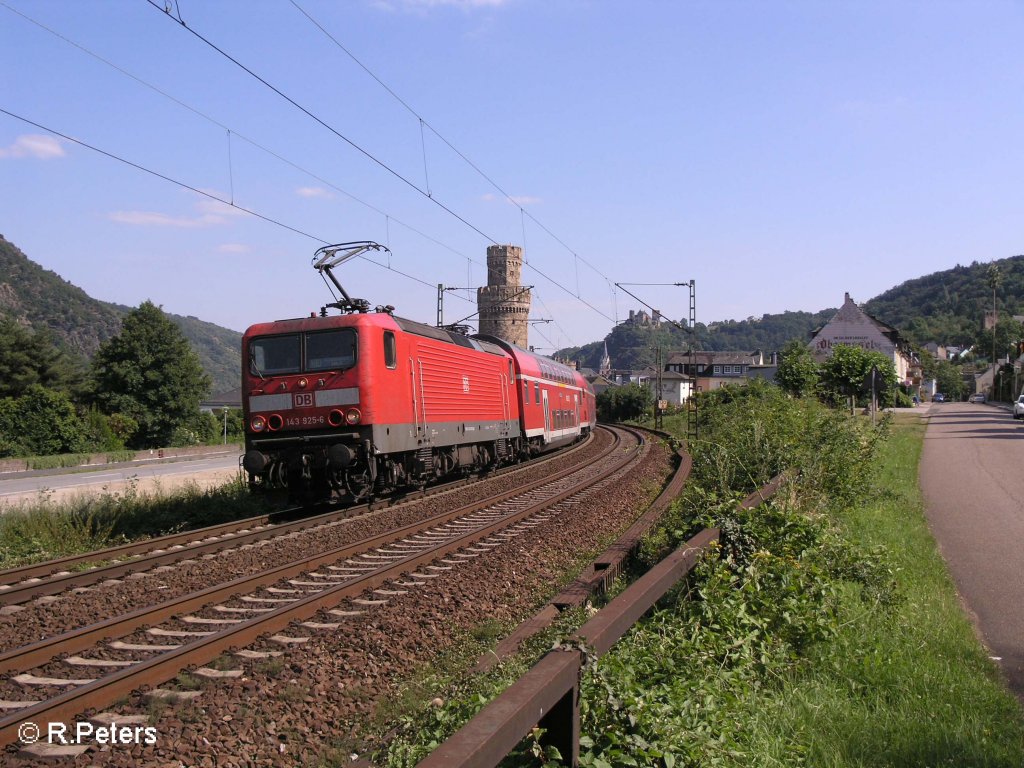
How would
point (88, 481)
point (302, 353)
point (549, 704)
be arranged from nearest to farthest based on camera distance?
point (549, 704) < point (302, 353) < point (88, 481)

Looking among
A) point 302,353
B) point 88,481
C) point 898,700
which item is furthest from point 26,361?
Answer: point 898,700

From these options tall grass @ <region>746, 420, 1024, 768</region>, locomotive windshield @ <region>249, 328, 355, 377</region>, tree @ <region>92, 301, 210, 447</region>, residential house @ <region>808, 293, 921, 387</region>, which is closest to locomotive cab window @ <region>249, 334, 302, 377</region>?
locomotive windshield @ <region>249, 328, 355, 377</region>

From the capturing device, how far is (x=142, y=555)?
33.9ft

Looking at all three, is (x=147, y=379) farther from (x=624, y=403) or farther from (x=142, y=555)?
(x=142, y=555)

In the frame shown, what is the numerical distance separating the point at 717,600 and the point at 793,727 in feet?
4.09

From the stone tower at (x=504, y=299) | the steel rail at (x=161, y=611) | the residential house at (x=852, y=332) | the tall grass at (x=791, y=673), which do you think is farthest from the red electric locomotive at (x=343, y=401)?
the stone tower at (x=504, y=299)

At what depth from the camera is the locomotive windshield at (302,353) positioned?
13.6 metres

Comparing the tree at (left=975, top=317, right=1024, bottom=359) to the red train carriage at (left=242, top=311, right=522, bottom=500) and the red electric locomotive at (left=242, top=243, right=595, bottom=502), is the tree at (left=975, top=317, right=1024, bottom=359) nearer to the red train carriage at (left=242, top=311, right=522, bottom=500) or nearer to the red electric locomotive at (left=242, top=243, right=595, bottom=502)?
the red electric locomotive at (left=242, top=243, right=595, bottom=502)

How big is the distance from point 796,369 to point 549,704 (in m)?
26.0

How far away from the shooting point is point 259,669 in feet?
19.4

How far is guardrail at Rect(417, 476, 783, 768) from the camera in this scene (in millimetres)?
2576

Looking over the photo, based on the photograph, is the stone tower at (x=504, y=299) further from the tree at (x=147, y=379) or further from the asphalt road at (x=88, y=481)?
the asphalt road at (x=88, y=481)

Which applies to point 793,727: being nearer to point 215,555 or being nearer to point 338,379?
point 215,555

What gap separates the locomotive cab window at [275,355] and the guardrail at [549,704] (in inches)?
399
